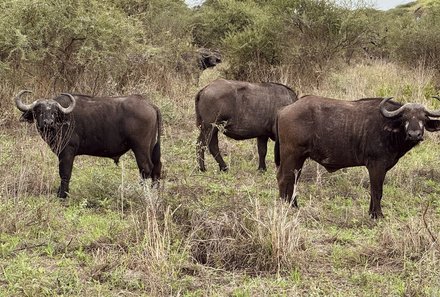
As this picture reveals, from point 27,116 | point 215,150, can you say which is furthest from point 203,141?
A: point 27,116

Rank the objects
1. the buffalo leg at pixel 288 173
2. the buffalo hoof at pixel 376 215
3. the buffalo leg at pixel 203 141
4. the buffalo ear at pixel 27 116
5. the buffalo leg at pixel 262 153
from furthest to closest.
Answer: the buffalo leg at pixel 262 153
the buffalo leg at pixel 203 141
the buffalo ear at pixel 27 116
the buffalo leg at pixel 288 173
the buffalo hoof at pixel 376 215

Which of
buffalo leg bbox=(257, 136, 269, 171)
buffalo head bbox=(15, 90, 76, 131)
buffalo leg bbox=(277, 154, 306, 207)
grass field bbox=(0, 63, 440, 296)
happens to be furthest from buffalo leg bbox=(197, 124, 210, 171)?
buffalo head bbox=(15, 90, 76, 131)

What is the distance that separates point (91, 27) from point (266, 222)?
815 centimetres

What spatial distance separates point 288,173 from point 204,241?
2437 millimetres

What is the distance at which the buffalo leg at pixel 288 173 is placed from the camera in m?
7.66

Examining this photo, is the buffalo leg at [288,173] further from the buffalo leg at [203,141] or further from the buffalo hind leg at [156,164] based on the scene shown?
the buffalo leg at [203,141]

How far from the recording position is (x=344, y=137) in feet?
25.0

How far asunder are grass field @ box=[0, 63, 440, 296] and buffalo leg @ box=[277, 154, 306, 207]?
0.85ft

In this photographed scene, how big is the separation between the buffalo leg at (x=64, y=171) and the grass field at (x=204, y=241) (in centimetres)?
17

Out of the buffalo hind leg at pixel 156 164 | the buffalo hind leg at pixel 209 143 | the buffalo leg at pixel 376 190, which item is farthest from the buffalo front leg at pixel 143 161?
the buffalo leg at pixel 376 190

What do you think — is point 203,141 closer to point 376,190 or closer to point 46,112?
point 46,112

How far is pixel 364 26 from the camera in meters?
17.1

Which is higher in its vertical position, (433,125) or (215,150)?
(433,125)

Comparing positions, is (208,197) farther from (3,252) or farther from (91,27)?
(91,27)
